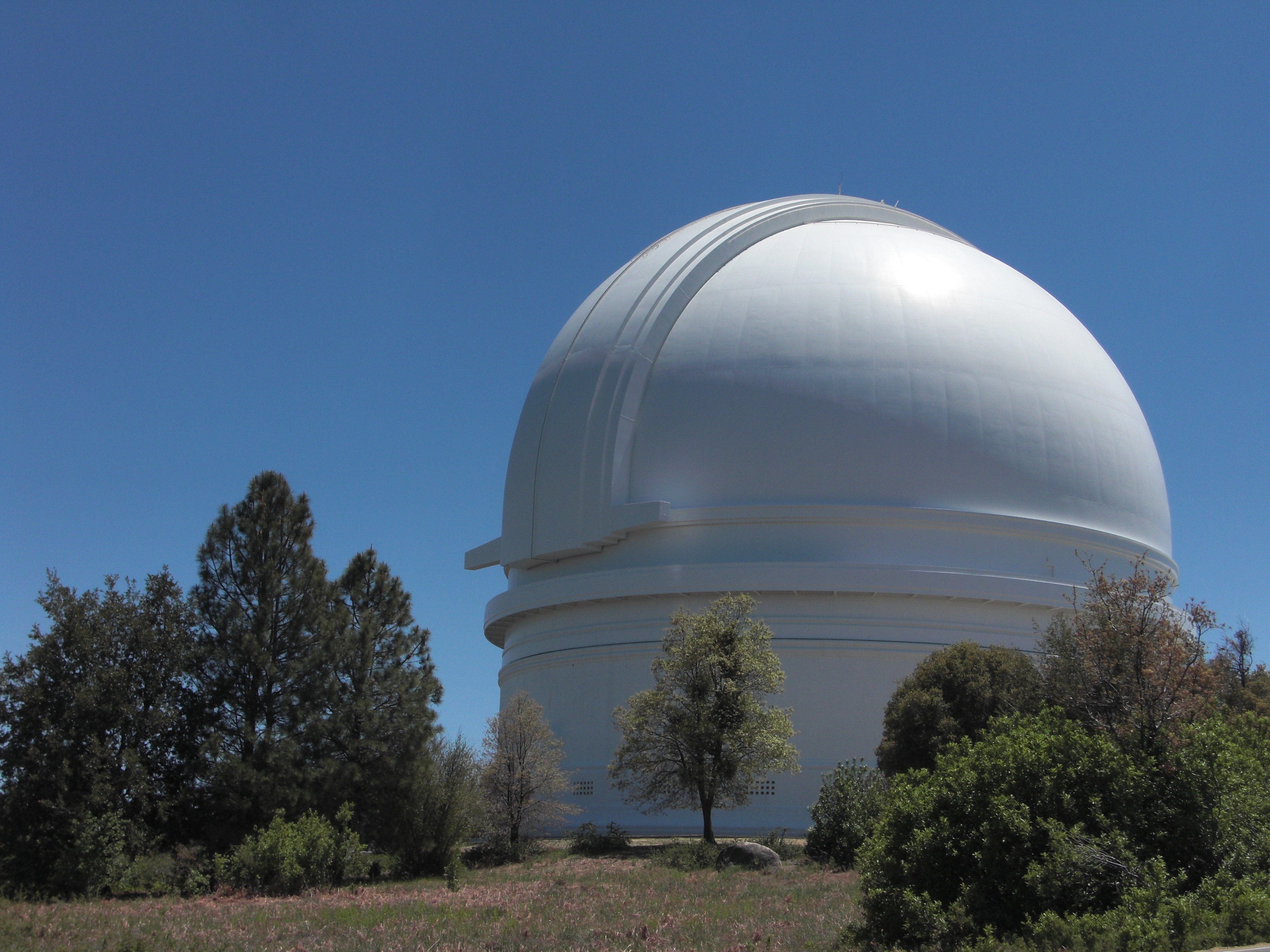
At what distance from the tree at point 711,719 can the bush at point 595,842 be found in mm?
1142

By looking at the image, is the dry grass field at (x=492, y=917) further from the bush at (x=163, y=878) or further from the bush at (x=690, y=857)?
the bush at (x=163, y=878)

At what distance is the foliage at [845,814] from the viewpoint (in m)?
20.5

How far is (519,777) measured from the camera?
1009 inches

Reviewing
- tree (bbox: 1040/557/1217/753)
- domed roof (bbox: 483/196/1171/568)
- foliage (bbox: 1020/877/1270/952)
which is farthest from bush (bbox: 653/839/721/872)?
foliage (bbox: 1020/877/1270/952)

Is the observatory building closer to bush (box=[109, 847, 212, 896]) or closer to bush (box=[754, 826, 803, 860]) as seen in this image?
bush (box=[754, 826, 803, 860])

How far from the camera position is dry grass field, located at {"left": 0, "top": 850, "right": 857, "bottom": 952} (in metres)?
13.3

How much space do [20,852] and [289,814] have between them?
14.4ft

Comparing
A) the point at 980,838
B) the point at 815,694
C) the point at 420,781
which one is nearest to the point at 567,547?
the point at 815,694

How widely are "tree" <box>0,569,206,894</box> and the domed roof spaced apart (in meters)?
12.5

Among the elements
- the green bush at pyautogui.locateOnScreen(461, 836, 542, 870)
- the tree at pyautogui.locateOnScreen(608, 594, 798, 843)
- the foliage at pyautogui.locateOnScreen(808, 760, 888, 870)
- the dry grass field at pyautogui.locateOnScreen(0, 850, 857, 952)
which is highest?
the tree at pyautogui.locateOnScreen(608, 594, 798, 843)

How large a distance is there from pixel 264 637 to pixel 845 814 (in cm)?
1145

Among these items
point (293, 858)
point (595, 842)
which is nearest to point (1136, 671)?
point (293, 858)

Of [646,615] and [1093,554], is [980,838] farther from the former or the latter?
[1093,554]

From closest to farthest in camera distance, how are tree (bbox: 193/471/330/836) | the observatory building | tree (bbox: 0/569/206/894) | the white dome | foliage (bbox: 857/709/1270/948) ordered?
foliage (bbox: 857/709/1270/948)
tree (bbox: 0/569/206/894)
tree (bbox: 193/471/330/836)
the observatory building
the white dome
